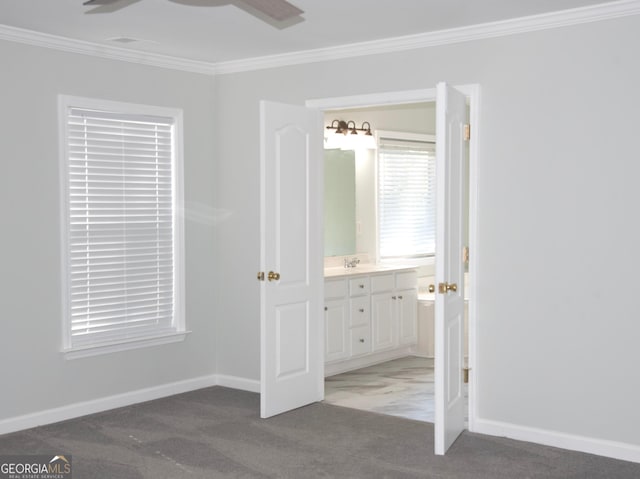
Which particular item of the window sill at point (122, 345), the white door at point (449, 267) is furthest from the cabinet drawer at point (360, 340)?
the white door at point (449, 267)

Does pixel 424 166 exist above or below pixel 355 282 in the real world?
above

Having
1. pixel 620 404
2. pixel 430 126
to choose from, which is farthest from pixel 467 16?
pixel 430 126

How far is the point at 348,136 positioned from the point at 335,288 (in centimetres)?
143

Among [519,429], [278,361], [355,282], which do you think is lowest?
[519,429]

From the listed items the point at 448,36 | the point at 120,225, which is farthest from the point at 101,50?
the point at 448,36

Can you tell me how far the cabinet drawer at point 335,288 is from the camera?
Result: 20.0 ft

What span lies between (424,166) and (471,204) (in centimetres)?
320

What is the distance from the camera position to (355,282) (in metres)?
6.35

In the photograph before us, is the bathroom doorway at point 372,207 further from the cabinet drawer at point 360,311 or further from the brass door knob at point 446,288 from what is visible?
the brass door knob at point 446,288

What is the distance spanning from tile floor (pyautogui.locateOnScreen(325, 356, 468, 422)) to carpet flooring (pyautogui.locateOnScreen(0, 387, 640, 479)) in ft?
0.69

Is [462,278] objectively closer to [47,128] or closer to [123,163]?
[123,163]

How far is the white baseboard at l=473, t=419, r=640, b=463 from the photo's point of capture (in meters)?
4.11

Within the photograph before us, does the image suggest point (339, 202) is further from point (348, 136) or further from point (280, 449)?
point (280, 449)

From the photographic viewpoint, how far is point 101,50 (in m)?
5.00
